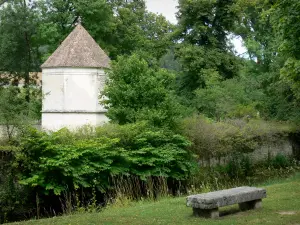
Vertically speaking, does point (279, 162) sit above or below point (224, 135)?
below

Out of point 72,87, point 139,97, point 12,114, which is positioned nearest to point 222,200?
point 12,114

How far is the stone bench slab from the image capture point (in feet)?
36.7

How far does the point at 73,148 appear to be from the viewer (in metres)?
18.4

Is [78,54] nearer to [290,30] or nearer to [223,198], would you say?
[290,30]

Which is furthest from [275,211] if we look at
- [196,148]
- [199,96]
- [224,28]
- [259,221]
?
[224,28]

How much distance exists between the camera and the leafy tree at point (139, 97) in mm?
21906

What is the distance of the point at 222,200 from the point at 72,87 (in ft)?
79.4

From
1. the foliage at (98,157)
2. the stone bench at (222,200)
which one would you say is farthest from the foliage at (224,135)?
the stone bench at (222,200)

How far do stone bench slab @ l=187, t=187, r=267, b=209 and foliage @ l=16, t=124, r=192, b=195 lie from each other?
7.33 meters

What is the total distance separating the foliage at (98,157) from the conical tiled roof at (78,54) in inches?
565

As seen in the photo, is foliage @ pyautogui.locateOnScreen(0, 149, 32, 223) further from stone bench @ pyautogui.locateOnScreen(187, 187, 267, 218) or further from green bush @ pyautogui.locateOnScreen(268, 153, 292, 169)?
green bush @ pyautogui.locateOnScreen(268, 153, 292, 169)

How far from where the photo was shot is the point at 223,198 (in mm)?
11383

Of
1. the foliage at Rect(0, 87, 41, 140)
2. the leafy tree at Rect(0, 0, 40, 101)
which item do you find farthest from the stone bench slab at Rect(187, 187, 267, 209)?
the leafy tree at Rect(0, 0, 40, 101)

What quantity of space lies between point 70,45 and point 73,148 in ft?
58.8
